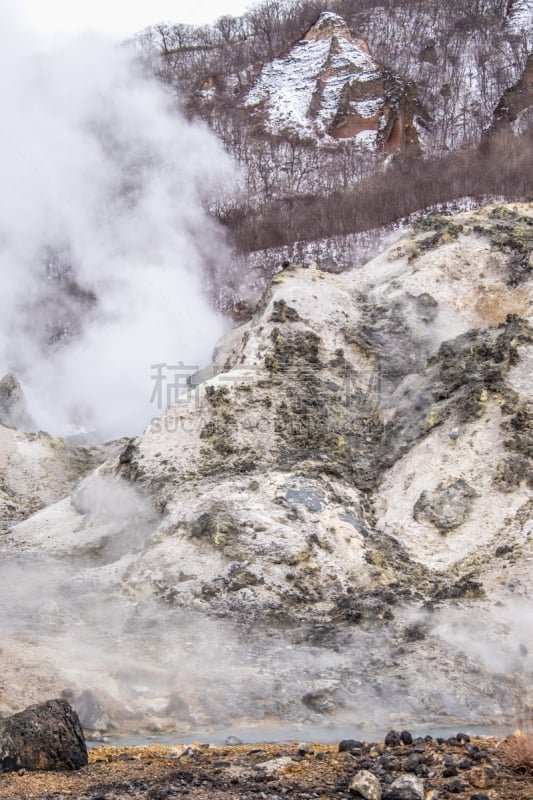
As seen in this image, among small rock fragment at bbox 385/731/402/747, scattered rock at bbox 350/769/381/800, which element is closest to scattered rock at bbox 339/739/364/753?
small rock fragment at bbox 385/731/402/747

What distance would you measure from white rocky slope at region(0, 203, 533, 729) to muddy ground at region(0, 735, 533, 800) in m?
2.49

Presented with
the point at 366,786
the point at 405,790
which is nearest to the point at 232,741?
the point at 366,786

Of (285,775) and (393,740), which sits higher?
(393,740)

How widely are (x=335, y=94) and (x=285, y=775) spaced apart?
221 feet

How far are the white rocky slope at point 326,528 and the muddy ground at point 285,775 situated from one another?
249 centimetres

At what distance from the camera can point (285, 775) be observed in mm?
6965

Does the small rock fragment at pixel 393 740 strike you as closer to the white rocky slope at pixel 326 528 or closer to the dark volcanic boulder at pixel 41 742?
the white rocky slope at pixel 326 528

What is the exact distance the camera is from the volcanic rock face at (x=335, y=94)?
6325cm

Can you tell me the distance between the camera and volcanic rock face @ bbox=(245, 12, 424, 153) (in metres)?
63.2

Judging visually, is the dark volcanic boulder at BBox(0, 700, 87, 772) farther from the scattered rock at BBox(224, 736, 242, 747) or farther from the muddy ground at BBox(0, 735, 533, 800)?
the scattered rock at BBox(224, 736, 242, 747)

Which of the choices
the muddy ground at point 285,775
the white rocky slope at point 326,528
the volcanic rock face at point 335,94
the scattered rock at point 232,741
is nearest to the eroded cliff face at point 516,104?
the volcanic rock face at point 335,94

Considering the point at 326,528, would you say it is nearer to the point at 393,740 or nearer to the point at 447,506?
the point at 447,506

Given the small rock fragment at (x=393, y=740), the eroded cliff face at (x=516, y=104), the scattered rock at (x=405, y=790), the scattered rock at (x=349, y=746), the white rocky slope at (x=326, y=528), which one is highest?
the eroded cliff face at (x=516, y=104)

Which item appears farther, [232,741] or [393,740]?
[232,741]
